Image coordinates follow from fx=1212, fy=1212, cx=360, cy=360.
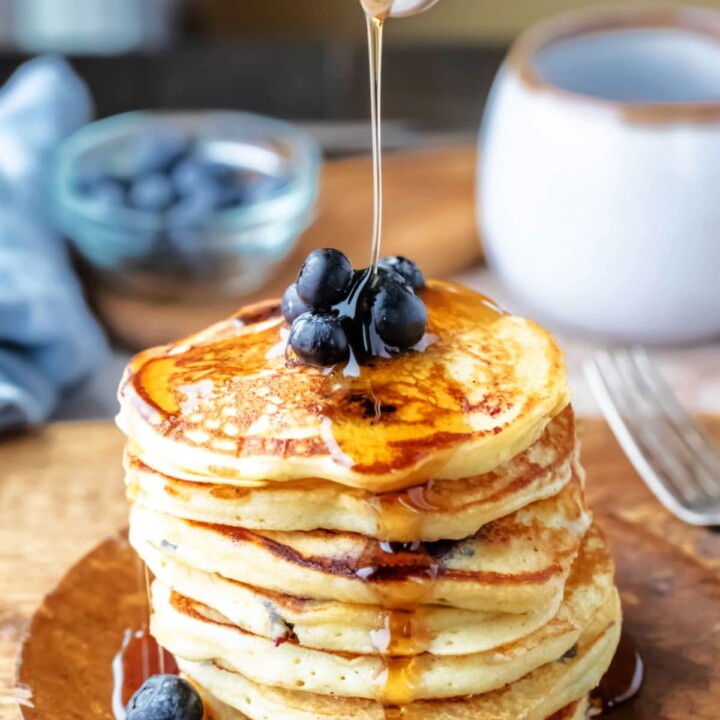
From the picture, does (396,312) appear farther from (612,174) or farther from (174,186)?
(174,186)

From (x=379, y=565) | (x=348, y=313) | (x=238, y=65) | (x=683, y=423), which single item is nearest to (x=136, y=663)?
(x=379, y=565)

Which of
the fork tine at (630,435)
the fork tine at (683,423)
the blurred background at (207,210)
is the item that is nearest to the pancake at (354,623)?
the fork tine at (630,435)

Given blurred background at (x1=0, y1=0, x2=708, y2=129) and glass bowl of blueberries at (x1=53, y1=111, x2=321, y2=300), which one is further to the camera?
blurred background at (x1=0, y1=0, x2=708, y2=129)

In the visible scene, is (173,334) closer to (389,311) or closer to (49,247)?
(49,247)

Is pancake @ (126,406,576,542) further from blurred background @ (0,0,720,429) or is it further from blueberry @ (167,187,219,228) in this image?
blueberry @ (167,187,219,228)

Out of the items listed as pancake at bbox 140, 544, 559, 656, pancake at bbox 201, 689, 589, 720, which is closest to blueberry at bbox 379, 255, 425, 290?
pancake at bbox 140, 544, 559, 656

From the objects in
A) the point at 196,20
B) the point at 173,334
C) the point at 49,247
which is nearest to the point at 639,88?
the point at 173,334

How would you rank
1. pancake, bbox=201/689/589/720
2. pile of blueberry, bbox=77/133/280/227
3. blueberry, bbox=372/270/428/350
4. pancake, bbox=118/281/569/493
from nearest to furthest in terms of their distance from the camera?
pancake, bbox=118/281/569/493 < blueberry, bbox=372/270/428/350 < pancake, bbox=201/689/589/720 < pile of blueberry, bbox=77/133/280/227
